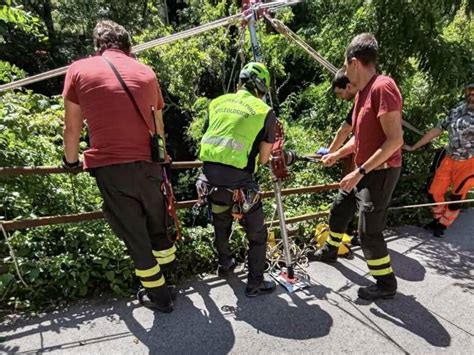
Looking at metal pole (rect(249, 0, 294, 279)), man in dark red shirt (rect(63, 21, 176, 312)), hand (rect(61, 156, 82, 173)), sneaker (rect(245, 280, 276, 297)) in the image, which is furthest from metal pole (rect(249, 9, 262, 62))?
sneaker (rect(245, 280, 276, 297))

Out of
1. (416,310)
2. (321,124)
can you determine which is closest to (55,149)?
(416,310)

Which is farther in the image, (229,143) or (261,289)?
(261,289)

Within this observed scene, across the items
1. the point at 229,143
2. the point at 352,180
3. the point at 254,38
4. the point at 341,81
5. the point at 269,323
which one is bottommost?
the point at 269,323

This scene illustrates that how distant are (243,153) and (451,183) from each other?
3.25 meters

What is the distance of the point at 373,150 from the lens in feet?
10.1

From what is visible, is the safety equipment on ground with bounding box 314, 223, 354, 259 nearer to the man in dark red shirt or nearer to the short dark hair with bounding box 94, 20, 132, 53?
the man in dark red shirt

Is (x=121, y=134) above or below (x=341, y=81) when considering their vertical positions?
below

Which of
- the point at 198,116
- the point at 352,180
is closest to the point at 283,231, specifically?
the point at 352,180

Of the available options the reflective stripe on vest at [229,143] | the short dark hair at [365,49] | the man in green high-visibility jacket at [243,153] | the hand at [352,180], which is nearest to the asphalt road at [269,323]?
the man in green high-visibility jacket at [243,153]

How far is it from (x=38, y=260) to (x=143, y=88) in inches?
69.9

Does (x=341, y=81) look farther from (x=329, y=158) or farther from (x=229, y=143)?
(x=229, y=143)

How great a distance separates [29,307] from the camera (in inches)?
123

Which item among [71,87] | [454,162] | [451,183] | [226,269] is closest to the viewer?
[71,87]

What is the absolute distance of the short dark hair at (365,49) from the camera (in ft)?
9.88
